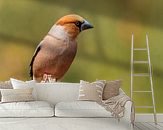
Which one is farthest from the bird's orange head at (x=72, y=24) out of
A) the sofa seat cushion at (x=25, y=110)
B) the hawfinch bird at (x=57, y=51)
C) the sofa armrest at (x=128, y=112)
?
the sofa armrest at (x=128, y=112)

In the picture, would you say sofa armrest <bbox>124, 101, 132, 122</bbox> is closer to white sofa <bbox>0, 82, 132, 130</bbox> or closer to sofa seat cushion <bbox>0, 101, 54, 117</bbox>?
white sofa <bbox>0, 82, 132, 130</bbox>

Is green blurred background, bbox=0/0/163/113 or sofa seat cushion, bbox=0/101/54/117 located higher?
green blurred background, bbox=0/0/163/113

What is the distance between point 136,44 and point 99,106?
6.09ft

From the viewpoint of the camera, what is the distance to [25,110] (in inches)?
184

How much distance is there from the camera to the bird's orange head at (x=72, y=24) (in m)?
6.13

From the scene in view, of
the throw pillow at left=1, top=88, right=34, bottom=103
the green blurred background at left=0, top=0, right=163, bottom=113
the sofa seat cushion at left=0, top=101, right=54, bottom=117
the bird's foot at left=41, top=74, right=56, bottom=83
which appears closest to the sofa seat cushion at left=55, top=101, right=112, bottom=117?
the sofa seat cushion at left=0, top=101, right=54, bottom=117

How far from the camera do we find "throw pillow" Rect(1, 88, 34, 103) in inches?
193

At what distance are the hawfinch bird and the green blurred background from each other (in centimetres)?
9

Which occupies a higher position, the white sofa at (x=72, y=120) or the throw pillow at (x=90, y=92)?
the throw pillow at (x=90, y=92)

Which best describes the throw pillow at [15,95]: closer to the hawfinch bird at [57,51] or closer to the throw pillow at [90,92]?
the throw pillow at [90,92]

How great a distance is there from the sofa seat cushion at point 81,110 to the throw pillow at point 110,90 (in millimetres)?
564

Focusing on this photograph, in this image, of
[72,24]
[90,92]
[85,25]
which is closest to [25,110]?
[90,92]

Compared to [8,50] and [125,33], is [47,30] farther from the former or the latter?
[125,33]

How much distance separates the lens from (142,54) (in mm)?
6246
